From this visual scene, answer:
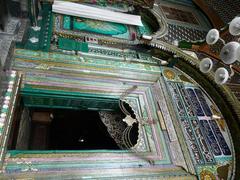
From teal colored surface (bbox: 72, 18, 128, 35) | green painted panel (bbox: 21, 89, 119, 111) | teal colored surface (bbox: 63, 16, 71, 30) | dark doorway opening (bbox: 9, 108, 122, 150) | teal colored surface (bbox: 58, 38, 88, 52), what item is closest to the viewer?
green painted panel (bbox: 21, 89, 119, 111)

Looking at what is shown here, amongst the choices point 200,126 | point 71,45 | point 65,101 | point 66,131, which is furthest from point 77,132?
point 200,126

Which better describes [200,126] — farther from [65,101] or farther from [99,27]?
[99,27]

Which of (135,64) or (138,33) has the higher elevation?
(138,33)

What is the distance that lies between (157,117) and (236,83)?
82.4 inches

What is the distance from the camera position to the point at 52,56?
128 inches

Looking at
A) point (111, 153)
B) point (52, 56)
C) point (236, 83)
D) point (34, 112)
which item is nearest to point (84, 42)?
point (52, 56)

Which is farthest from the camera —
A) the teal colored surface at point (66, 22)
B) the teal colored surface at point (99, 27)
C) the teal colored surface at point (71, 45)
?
the teal colored surface at point (99, 27)

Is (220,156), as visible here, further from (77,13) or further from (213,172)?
(77,13)

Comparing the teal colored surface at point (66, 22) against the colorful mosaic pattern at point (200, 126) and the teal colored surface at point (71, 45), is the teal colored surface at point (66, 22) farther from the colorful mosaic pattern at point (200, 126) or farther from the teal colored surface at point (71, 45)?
the colorful mosaic pattern at point (200, 126)

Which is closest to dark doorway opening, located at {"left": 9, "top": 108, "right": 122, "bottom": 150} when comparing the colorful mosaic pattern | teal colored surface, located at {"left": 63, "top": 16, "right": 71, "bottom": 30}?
the colorful mosaic pattern

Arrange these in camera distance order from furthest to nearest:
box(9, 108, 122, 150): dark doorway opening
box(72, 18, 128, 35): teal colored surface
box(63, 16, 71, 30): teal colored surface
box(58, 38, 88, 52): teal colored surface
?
box(72, 18, 128, 35): teal colored surface < box(63, 16, 71, 30): teal colored surface < box(9, 108, 122, 150): dark doorway opening < box(58, 38, 88, 52): teal colored surface

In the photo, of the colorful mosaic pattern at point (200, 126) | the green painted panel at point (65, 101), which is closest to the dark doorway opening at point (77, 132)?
the green painted panel at point (65, 101)

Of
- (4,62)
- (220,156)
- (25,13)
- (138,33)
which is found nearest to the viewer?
(4,62)

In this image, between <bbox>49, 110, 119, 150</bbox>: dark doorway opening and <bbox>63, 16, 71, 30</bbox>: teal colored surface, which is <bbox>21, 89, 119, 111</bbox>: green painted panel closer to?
<bbox>49, 110, 119, 150</bbox>: dark doorway opening
